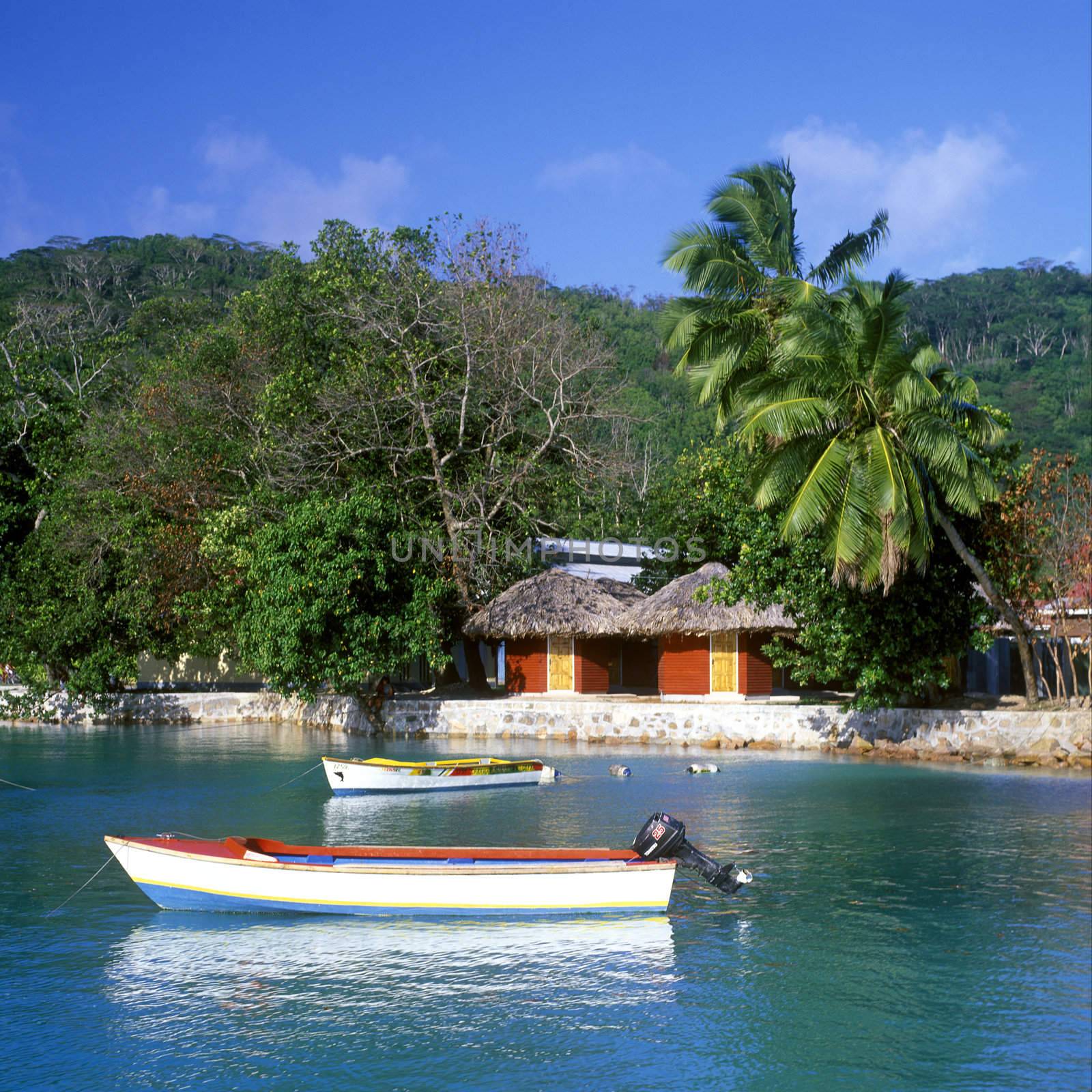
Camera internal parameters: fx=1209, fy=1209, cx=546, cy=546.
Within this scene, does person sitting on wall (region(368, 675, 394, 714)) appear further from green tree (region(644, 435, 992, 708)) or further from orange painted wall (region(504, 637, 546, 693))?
green tree (region(644, 435, 992, 708))

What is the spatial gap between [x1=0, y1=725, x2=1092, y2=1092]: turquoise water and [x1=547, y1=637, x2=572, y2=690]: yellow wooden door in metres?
14.6

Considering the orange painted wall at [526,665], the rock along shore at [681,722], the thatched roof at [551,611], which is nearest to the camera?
the rock along shore at [681,722]

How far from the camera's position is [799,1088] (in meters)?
8.23

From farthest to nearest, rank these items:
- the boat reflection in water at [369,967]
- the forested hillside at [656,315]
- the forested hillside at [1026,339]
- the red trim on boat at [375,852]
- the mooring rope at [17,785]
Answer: the forested hillside at [1026,339]
the forested hillside at [656,315]
the mooring rope at [17,785]
the red trim on boat at [375,852]
the boat reflection in water at [369,967]

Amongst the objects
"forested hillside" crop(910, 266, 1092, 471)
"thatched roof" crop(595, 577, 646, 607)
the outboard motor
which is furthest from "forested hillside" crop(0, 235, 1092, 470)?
the outboard motor

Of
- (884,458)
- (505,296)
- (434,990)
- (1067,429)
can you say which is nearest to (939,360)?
(884,458)

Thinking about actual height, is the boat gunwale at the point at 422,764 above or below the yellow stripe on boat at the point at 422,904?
above

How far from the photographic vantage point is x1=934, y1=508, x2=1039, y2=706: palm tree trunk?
21047 mm

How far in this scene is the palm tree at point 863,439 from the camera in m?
19.5

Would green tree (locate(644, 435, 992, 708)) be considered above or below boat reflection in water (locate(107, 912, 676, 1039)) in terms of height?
above

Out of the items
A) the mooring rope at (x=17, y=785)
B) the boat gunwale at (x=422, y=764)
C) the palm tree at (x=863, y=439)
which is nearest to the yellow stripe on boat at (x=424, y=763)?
the boat gunwale at (x=422, y=764)

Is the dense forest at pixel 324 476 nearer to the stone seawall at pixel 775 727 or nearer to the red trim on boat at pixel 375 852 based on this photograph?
the stone seawall at pixel 775 727

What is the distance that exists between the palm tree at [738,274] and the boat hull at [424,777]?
25.5 feet

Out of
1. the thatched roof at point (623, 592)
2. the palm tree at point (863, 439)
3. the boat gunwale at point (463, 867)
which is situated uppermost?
the palm tree at point (863, 439)
